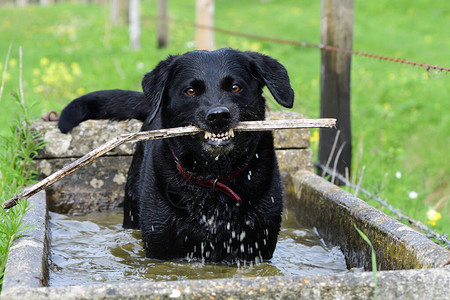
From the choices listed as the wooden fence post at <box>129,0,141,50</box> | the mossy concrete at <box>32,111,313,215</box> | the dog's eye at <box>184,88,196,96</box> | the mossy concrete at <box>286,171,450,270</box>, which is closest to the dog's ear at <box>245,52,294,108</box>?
the dog's eye at <box>184,88,196,96</box>

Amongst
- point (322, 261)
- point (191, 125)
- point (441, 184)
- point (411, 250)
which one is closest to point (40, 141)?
point (191, 125)

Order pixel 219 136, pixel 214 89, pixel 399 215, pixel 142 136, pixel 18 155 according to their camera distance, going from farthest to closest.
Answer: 1. pixel 18 155
2. pixel 399 215
3. pixel 214 89
4. pixel 219 136
5. pixel 142 136

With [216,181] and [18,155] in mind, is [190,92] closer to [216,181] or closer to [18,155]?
[216,181]

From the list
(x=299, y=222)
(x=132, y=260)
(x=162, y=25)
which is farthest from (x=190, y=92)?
(x=162, y=25)

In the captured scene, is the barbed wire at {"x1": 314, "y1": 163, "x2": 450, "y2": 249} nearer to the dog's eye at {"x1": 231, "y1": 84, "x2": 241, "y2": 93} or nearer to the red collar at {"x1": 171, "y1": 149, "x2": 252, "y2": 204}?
the red collar at {"x1": 171, "y1": 149, "x2": 252, "y2": 204}

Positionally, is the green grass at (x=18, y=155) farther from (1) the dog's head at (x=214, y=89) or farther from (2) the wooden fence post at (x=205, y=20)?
(2) the wooden fence post at (x=205, y=20)

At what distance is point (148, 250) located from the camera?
358cm

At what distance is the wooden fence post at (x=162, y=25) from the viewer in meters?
17.3

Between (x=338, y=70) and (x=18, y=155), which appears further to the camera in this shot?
(x=338, y=70)

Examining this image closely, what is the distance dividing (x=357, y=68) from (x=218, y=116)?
468 inches

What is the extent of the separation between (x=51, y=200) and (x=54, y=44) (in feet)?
54.2

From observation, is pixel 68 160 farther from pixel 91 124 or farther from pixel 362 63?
pixel 362 63

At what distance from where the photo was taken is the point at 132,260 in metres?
3.65

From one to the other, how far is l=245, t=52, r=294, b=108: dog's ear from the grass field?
82 centimetres
